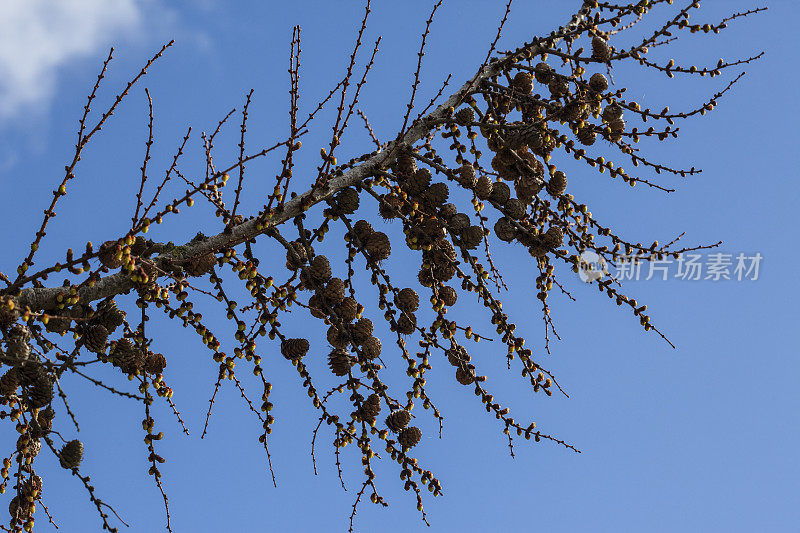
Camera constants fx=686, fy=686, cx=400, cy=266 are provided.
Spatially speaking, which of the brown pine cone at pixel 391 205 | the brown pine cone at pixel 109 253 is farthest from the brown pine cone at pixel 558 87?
the brown pine cone at pixel 109 253

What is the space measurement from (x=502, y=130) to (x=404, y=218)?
2.75ft

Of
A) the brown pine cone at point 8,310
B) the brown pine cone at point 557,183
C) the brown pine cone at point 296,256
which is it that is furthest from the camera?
the brown pine cone at point 557,183

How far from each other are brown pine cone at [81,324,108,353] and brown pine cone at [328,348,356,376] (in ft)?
3.97

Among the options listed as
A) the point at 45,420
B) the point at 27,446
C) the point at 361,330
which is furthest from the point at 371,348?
the point at 27,446

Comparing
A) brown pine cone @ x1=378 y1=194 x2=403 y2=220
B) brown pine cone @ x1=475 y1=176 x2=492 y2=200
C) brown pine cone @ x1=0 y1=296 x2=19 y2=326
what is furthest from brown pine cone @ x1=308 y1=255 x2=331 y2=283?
brown pine cone @ x1=0 y1=296 x2=19 y2=326

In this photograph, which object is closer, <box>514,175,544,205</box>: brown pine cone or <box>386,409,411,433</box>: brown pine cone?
<box>386,409,411,433</box>: brown pine cone

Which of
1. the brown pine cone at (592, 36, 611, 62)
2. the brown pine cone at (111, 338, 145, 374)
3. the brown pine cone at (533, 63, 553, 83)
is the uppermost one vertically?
the brown pine cone at (592, 36, 611, 62)

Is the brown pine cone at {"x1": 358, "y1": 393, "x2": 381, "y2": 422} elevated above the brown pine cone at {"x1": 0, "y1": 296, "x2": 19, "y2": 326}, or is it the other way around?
the brown pine cone at {"x1": 0, "y1": 296, "x2": 19, "y2": 326}

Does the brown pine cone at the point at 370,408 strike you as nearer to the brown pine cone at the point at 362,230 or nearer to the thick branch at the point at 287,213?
the brown pine cone at the point at 362,230

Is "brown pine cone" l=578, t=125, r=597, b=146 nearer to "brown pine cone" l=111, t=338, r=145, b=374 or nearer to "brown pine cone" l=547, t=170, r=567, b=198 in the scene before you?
"brown pine cone" l=547, t=170, r=567, b=198

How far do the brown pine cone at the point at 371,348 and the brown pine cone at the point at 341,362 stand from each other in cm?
9

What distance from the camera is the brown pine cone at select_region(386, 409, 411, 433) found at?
3889 mm

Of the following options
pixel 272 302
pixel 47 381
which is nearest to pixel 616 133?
pixel 272 302

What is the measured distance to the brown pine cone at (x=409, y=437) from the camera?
12.8 feet
